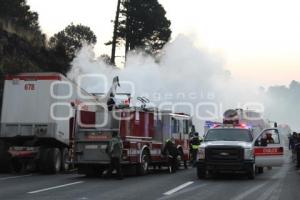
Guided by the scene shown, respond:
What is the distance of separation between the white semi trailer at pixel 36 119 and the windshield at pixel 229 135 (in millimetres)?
5482

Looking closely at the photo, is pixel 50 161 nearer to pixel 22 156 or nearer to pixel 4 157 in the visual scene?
pixel 22 156

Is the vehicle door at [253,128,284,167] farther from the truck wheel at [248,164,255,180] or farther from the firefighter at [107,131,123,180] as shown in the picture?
the firefighter at [107,131,123,180]

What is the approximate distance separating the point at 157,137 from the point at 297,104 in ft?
581

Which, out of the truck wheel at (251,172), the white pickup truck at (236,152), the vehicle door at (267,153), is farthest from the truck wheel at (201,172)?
the vehicle door at (267,153)

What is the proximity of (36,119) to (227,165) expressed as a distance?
8.18 metres

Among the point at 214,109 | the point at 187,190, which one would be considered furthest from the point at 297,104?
the point at 187,190

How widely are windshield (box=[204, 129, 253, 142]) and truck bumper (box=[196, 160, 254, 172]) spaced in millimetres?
1220

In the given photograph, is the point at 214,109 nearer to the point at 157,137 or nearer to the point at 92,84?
the point at 92,84

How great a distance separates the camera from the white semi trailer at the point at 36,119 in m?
22.6

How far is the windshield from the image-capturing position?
20.3 metres

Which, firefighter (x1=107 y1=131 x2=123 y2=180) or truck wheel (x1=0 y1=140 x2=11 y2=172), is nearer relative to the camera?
firefighter (x1=107 y1=131 x2=123 y2=180)

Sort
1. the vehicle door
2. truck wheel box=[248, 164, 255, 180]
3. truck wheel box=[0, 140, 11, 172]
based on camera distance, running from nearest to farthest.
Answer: truck wheel box=[248, 164, 255, 180], the vehicle door, truck wheel box=[0, 140, 11, 172]

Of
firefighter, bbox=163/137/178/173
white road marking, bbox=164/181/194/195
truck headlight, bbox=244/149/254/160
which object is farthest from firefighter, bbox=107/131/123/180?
truck headlight, bbox=244/149/254/160

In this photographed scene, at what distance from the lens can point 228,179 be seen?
19.8 m
